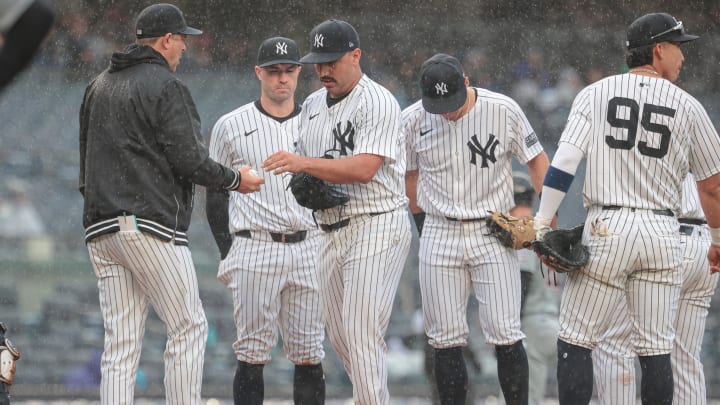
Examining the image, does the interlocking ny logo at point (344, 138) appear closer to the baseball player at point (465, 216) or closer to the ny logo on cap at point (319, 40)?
the ny logo on cap at point (319, 40)

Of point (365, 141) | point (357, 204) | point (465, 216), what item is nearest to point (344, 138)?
point (365, 141)

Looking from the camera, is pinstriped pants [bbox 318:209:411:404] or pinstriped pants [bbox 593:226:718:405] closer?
pinstriped pants [bbox 318:209:411:404]

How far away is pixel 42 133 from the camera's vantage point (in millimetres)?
9297

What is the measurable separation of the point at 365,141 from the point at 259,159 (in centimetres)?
106

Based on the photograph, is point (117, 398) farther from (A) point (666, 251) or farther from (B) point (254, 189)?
(A) point (666, 251)

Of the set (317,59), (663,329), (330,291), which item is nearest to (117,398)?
(330,291)

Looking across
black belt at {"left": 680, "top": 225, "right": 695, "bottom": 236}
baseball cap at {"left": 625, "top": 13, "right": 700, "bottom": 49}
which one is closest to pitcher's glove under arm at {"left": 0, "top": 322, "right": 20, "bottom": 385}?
baseball cap at {"left": 625, "top": 13, "right": 700, "bottom": 49}

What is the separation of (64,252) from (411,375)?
2.67 metres

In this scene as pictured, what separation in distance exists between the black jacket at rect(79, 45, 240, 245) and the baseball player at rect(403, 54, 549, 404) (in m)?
1.28

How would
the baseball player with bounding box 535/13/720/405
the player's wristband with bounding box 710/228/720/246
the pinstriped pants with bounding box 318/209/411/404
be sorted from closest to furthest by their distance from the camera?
the baseball player with bounding box 535/13/720/405, the player's wristband with bounding box 710/228/720/246, the pinstriped pants with bounding box 318/209/411/404

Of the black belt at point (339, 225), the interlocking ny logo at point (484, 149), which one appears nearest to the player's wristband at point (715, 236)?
the interlocking ny logo at point (484, 149)

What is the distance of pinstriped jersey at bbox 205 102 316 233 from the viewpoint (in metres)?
6.24

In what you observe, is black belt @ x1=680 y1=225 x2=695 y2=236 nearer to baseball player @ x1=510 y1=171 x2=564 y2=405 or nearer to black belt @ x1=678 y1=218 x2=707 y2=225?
black belt @ x1=678 y1=218 x2=707 y2=225

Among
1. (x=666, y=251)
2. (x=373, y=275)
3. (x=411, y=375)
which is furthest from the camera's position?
(x=411, y=375)
